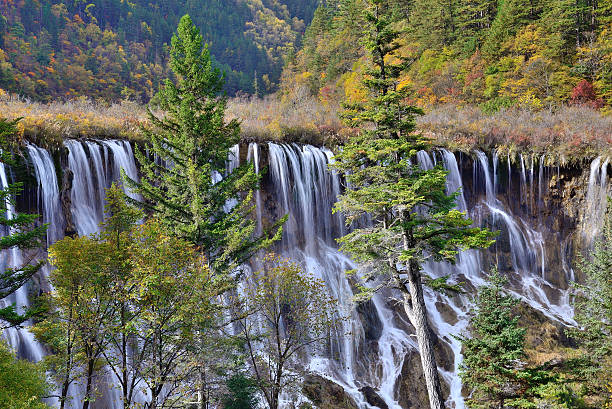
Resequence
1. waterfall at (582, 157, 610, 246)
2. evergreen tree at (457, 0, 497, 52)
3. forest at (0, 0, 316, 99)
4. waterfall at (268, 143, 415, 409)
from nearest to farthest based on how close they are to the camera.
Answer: waterfall at (268, 143, 415, 409) → waterfall at (582, 157, 610, 246) → evergreen tree at (457, 0, 497, 52) → forest at (0, 0, 316, 99)

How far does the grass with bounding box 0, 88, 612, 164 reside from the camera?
2261 cm

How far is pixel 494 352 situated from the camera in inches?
478

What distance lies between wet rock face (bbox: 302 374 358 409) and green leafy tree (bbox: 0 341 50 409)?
36.6 feet

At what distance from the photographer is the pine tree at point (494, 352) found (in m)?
11.8

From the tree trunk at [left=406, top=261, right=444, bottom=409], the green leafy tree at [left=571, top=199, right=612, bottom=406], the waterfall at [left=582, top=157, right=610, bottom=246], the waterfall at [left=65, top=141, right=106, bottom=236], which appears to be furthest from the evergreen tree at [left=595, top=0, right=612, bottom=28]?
the waterfall at [left=65, top=141, right=106, bottom=236]

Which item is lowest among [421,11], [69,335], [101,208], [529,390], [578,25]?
[529,390]

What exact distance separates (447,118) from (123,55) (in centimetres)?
4756

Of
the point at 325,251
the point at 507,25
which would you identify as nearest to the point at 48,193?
the point at 325,251

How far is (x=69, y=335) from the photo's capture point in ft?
29.5

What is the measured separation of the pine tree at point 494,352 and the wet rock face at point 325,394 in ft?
21.3

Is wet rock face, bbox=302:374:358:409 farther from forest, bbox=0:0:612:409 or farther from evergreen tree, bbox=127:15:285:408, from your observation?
evergreen tree, bbox=127:15:285:408

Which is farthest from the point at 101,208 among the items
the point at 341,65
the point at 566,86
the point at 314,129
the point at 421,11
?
the point at 421,11

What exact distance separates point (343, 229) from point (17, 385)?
2006 cm

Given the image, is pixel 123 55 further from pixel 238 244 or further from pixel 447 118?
pixel 238 244
